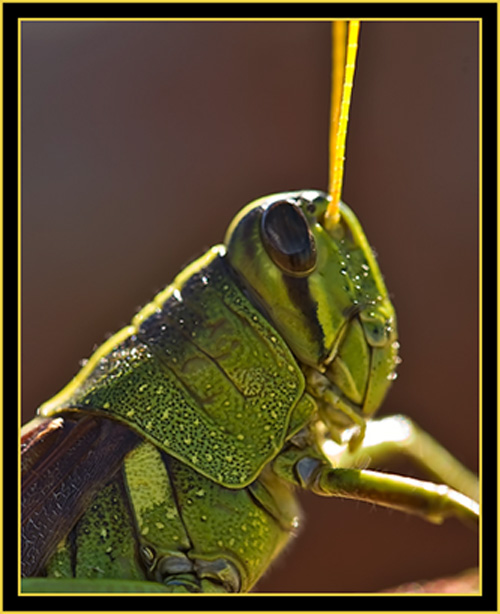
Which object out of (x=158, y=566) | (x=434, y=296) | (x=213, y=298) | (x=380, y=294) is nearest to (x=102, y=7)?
(x=213, y=298)

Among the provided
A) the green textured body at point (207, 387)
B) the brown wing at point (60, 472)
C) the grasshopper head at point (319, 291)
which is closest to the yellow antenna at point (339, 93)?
the grasshopper head at point (319, 291)

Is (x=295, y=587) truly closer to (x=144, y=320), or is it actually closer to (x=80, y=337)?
(x=80, y=337)

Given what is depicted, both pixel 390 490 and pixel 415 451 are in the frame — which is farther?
pixel 415 451

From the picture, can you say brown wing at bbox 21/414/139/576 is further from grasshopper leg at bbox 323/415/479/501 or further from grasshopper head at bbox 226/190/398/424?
grasshopper leg at bbox 323/415/479/501

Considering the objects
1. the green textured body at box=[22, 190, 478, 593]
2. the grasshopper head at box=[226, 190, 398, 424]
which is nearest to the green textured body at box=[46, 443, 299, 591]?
the green textured body at box=[22, 190, 478, 593]

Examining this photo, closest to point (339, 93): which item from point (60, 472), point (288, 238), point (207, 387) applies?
point (288, 238)

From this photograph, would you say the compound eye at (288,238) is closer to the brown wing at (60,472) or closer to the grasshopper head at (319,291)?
the grasshopper head at (319,291)

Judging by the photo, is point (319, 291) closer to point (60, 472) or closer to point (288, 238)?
point (288, 238)
